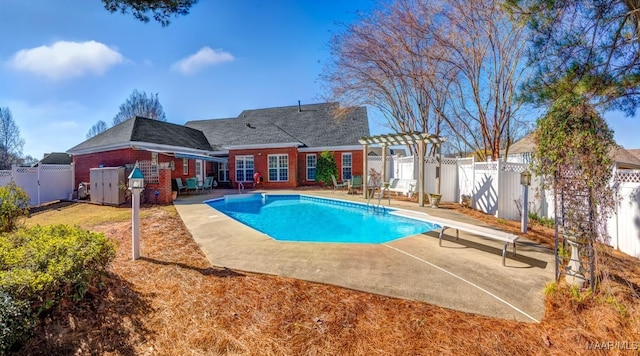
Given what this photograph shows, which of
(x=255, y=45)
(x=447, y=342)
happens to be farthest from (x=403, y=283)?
(x=255, y=45)

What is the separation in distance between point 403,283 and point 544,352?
1832 mm

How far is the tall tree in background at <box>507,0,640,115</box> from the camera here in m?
5.96

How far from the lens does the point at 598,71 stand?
20.5ft

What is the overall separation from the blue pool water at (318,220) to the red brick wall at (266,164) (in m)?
4.61

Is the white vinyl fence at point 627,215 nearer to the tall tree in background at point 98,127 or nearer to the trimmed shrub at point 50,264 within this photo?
the trimmed shrub at point 50,264

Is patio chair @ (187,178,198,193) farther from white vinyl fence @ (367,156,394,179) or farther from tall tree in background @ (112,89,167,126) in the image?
tall tree in background @ (112,89,167,126)

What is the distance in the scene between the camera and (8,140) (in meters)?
33.8

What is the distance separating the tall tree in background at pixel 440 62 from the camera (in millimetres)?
11633

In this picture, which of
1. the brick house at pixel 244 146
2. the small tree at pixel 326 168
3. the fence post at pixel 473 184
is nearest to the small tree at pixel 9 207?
the brick house at pixel 244 146

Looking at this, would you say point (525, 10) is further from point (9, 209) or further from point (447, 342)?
point (9, 209)

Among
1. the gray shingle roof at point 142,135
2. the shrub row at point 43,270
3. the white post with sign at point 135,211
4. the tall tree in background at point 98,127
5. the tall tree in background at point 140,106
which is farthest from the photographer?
the tall tree in background at point 98,127

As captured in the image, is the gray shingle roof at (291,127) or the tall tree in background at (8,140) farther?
the tall tree in background at (8,140)

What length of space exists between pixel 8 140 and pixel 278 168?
126 ft

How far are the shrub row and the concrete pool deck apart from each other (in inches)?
77.2
